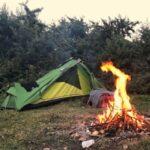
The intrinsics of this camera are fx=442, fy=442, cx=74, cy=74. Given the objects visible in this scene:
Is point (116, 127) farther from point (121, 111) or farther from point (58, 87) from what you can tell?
point (58, 87)

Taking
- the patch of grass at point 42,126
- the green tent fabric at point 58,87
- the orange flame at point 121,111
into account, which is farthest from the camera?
the green tent fabric at point 58,87

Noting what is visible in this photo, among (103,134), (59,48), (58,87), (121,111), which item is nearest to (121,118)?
(121,111)

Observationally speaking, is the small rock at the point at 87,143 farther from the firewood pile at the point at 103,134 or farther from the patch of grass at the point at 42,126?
the patch of grass at the point at 42,126

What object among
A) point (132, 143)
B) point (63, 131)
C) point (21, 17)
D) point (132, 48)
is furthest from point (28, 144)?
point (21, 17)

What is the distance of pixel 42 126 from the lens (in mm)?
10609

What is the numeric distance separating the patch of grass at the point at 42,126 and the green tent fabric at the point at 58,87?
0.45 m

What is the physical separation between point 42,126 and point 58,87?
433cm

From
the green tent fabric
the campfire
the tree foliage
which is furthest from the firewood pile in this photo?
the tree foliage

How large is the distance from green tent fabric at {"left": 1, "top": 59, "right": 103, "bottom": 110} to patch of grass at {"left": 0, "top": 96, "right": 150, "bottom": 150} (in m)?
0.45

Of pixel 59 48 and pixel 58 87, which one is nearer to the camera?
pixel 58 87

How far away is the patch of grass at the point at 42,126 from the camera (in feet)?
30.0

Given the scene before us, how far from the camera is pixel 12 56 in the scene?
763 inches

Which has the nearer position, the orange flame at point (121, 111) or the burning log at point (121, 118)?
the burning log at point (121, 118)

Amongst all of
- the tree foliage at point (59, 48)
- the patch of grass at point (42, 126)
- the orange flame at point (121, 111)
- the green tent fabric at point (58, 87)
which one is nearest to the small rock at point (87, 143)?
the patch of grass at point (42, 126)
